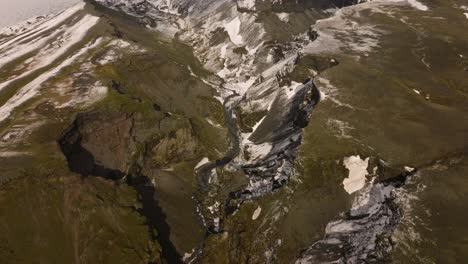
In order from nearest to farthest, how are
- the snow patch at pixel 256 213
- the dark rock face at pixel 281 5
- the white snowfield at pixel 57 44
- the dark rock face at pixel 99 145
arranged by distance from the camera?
the snow patch at pixel 256 213 < the dark rock face at pixel 99 145 < the white snowfield at pixel 57 44 < the dark rock face at pixel 281 5

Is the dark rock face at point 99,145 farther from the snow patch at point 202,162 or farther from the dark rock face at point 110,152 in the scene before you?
the snow patch at point 202,162

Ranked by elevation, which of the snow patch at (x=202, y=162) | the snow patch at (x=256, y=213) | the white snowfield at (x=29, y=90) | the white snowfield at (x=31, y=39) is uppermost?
the white snowfield at (x=31, y=39)

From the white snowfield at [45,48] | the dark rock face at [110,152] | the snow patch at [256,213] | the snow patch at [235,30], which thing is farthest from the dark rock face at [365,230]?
the snow patch at [235,30]

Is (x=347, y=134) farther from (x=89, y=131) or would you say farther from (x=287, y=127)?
(x=89, y=131)

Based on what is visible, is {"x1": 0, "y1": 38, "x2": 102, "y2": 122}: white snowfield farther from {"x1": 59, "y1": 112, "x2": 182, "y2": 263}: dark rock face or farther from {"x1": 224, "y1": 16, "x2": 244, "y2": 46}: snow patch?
{"x1": 224, "y1": 16, "x2": 244, "y2": 46}: snow patch

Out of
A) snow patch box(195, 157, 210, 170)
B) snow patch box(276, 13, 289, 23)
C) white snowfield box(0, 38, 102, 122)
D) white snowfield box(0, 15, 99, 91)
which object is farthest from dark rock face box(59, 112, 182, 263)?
snow patch box(276, 13, 289, 23)

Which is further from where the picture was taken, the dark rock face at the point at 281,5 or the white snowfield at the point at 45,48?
the dark rock face at the point at 281,5

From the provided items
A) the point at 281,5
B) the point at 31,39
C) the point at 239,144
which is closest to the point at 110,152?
the point at 239,144

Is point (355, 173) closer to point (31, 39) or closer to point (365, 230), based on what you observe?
point (365, 230)
